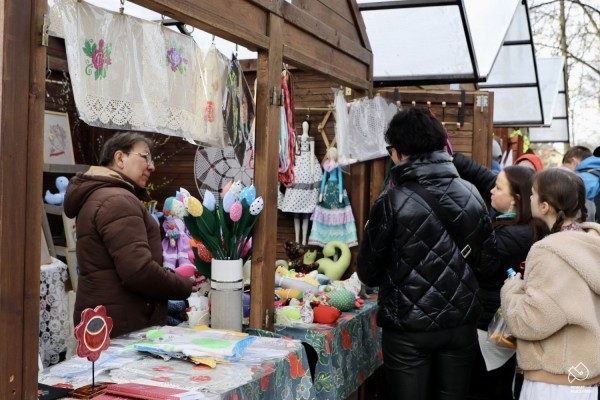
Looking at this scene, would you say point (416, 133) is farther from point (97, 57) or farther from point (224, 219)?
point (97, 57)

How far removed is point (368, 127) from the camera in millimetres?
4469

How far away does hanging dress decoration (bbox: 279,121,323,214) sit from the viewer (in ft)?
16.3

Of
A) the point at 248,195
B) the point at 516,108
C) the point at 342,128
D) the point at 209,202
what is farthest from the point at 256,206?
the point at 516,108

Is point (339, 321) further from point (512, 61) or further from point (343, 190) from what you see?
point (512, 61)

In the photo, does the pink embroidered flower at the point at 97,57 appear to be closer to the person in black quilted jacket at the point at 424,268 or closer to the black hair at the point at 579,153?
the person in black quilted jacket at the point at 424,268

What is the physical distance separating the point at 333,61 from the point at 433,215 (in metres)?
1.57

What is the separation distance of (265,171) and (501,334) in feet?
4.43

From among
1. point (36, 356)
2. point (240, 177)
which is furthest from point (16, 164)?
point (240, 177)

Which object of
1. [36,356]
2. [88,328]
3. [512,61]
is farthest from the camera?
[512,61]

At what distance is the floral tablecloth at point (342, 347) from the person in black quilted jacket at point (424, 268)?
0.36m

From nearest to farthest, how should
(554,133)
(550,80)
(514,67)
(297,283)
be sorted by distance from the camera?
(297,283), (514,67), (550,80), (554,133)

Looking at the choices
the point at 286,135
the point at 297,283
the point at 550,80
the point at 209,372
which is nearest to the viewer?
the point at 209,372

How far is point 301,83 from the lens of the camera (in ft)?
16.6

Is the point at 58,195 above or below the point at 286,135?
below
